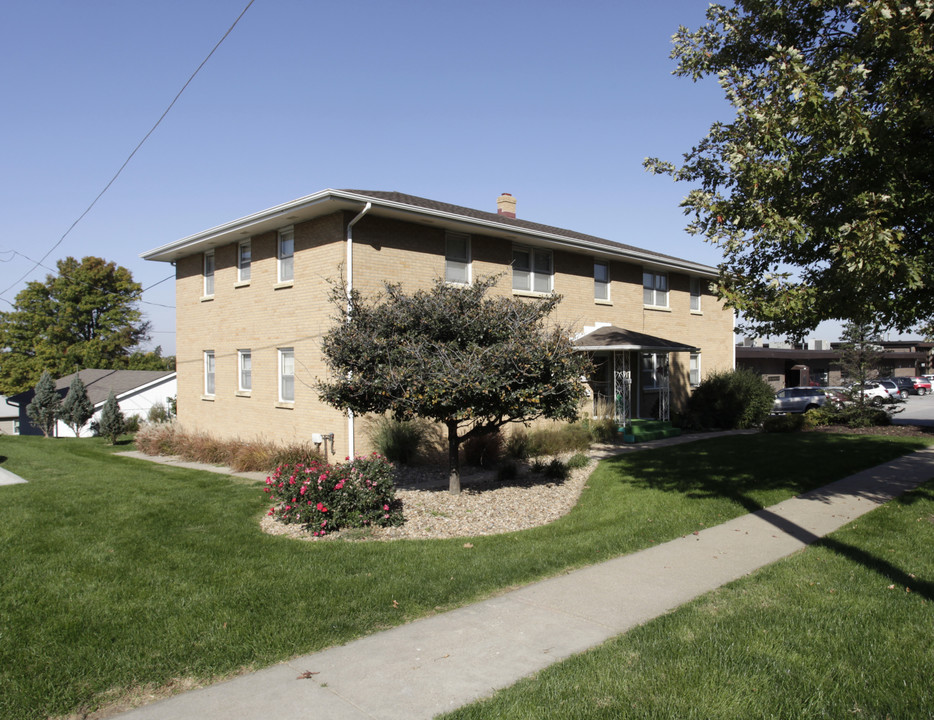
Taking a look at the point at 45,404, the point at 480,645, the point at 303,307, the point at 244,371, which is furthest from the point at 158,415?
the point at 480,645

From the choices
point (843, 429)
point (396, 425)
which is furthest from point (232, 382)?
point (843, 429)

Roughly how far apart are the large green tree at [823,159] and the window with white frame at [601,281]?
10628 mm

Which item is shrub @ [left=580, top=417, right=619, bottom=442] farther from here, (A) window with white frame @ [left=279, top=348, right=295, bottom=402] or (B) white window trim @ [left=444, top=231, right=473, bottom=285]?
(A) window with white frame @ [left=279, top=348, right=295, bottom=402]

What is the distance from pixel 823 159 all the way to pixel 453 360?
4.88m

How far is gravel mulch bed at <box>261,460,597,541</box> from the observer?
27.1ft

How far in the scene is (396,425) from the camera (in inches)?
549

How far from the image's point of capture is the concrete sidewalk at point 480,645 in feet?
12.8

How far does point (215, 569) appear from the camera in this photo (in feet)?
21.2

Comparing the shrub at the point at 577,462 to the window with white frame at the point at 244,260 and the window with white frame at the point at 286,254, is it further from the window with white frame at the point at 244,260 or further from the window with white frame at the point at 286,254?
the window with white frame at the point at 244,260

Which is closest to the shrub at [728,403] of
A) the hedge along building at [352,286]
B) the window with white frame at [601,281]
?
the hedge along building at [352,286]

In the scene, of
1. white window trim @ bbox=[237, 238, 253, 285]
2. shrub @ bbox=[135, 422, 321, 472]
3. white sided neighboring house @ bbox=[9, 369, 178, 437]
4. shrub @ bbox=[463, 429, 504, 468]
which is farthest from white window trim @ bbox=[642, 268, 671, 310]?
white sided neighboring house @ bbox=[9, 369, 178, 437]

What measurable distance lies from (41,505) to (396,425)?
6444mm

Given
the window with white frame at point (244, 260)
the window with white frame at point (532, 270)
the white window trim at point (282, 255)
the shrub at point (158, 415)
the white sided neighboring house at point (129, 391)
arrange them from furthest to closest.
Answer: the white sided neighboring house at point (129, 391) → the shrub at point (158, 415) → the window with white frame at point (532, 270) → the window with white frame at point (244, 260) → the white window trim at point (282, 255)

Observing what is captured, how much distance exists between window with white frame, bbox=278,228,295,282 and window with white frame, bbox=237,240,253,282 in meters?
1.54
